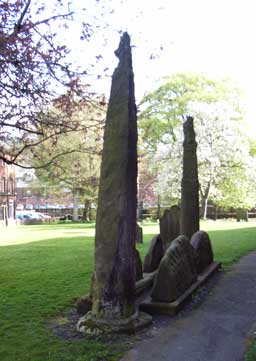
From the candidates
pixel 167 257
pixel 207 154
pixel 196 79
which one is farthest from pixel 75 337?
pixel 196 79

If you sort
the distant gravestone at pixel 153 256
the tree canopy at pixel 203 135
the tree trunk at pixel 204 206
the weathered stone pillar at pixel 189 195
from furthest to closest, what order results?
the tree trunk at pixel 204 206 < the tree canopy at pixel 203 135 < the weathered stone pillar at pixel 189 195 < the distant gravestone at pixel 153 256

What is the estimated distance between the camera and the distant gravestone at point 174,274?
6.85 m

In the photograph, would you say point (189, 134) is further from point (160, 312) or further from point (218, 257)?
point (160, 312)

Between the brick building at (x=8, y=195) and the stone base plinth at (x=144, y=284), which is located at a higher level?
the brick building at (x=8, y=195)

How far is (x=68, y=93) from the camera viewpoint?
8.74 meters

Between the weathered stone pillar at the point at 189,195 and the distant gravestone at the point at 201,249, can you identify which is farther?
the weathered stone pillar at the point at 189,195

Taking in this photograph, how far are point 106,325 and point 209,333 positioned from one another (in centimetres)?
131

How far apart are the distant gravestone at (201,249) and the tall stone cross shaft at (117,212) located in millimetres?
3856

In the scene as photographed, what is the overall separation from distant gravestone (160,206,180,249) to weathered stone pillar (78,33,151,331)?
5.11m

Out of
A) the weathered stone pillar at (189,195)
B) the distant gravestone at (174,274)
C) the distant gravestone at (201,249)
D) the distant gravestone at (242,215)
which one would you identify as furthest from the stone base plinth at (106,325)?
the distant gravestone at (242,215)

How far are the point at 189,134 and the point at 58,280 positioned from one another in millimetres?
5331

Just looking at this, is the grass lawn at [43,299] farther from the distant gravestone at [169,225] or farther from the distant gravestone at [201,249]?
the distant gravestone at [201,249]

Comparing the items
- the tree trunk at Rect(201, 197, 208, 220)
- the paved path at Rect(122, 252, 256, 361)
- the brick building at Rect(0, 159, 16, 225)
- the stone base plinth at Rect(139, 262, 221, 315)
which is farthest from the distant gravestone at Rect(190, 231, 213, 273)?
the brick building at Rect(0, 159, 16, 225)

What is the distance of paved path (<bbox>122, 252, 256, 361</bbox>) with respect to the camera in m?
5.02
